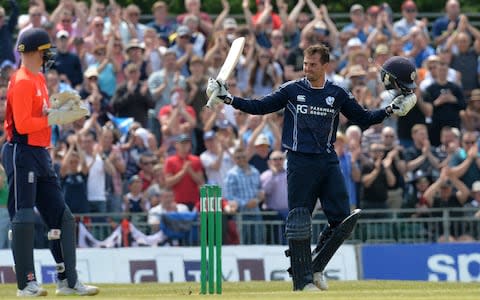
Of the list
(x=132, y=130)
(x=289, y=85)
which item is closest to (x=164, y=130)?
(x=132, y=130)

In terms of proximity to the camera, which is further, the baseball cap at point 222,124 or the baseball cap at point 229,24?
the baseball cap at point 229,24

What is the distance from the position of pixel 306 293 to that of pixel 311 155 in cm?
149

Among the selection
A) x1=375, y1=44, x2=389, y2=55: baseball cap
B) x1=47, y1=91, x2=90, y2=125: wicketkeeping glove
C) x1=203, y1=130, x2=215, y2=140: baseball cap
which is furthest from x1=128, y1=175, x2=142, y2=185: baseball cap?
x1=47, y1=91, x2=90, y2=125: wicketkeeping glove

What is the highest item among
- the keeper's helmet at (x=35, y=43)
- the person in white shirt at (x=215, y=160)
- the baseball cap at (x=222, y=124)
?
the keeper's helmet at (x=35, y=43)

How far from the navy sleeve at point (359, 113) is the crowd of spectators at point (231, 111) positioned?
6.49m

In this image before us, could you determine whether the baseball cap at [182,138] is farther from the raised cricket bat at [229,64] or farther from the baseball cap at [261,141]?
the raised cricket bat at [229,64]

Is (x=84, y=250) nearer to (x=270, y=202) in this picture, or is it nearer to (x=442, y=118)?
(x=270, y=202)

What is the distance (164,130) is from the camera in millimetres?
23562

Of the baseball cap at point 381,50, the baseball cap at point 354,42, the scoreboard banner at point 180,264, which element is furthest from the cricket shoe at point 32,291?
the baseball cap at point 354,42

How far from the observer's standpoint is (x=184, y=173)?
22562 millimetres

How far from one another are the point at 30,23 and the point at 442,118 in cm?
731

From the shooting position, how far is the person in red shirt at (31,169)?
14156 millimetres

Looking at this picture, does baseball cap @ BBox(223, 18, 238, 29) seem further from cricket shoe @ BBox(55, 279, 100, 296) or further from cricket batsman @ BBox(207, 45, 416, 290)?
cricket shoe @ BBox(55, 279, 100, 296)

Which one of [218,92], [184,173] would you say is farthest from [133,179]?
[218,92]
